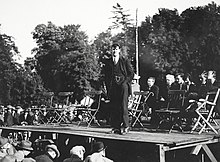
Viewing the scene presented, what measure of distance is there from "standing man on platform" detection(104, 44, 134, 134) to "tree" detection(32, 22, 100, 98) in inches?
1152

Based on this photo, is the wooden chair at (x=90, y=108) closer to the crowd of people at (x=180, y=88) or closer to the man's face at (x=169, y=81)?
the crowd of people at (x=180, y=88)

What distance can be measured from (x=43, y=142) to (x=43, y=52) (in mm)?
38289

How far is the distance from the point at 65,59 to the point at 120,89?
116ft

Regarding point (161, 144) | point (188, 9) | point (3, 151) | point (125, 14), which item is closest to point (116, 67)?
point (161, 144)

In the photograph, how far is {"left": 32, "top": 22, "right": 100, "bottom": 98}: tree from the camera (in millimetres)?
38469

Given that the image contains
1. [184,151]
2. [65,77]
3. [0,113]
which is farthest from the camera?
[65,77]

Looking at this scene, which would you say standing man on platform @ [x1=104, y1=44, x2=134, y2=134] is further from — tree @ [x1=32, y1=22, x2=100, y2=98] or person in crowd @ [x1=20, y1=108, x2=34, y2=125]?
tree @ [x1=32, y1=22, x2=100, y2=98]

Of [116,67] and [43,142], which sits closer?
[116,67]

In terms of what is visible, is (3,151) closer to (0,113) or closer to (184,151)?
(184,151)

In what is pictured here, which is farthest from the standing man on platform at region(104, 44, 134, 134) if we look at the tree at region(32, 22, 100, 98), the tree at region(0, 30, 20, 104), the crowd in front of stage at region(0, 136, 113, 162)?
the tree at region(32, 22, 100, 98)

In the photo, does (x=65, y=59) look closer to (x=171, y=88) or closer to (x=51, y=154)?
(x=171, y=88)

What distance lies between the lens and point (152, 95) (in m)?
10.3

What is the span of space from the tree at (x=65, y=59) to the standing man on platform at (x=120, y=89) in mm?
29268

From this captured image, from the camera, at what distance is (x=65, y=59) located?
42781 millimetres
